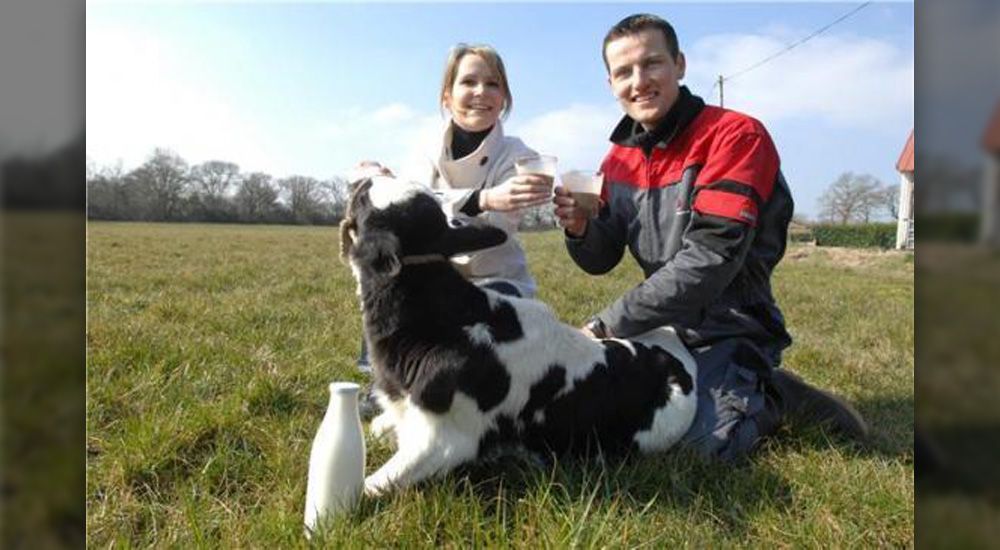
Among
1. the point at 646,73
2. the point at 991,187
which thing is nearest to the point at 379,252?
the point at 646,73

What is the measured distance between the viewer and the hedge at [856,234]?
44.1 meters

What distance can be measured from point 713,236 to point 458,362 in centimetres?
170

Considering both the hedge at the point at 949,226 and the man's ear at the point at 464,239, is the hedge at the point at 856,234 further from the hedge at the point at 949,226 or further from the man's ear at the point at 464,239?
the hedge at the point at 949,226

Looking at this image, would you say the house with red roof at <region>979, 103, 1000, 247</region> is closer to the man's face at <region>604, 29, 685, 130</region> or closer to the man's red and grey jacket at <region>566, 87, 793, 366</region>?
the man's red and grey jacket at <region>566, 87, 793, 366</region>

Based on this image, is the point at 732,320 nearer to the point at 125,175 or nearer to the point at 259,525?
the point at 259,525

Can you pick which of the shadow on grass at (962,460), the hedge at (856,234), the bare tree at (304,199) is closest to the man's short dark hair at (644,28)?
the shadow on grass at (962,460)

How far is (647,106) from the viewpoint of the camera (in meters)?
4.48

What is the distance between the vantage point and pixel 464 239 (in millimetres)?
3508

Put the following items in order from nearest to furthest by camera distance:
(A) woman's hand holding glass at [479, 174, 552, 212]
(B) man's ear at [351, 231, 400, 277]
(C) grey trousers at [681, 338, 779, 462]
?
(B) man's ear at [351, 231, 400, 277]
(C) grey trousers at [681, 338, 779, 462]
(A) woman's hand holding glass at [479, 174, 552, 212]

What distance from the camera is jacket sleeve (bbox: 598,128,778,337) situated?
3.99 metres

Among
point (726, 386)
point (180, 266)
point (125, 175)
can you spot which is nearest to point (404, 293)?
point (726, 386)

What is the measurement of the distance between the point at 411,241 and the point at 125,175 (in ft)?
199

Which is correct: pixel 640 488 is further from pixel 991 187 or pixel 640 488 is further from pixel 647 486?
pixel 991 187

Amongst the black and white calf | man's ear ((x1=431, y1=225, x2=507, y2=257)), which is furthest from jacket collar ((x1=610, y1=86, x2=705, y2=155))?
man's ear ((x1=431, y1=225, x2=507, y2=257))
